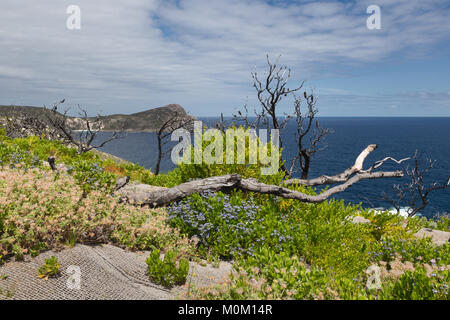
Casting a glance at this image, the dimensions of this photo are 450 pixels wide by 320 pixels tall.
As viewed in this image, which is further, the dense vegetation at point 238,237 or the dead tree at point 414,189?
the dead tree at point 414,189

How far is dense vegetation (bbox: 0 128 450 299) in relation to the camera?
14.6 feet

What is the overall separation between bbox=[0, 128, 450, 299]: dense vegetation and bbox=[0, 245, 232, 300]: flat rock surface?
10.2 inches

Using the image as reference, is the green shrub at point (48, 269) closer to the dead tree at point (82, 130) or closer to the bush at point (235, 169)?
the bush at point (235, 169)

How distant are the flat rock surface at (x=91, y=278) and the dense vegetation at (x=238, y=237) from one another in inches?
10.2

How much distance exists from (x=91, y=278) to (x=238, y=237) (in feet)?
10.3

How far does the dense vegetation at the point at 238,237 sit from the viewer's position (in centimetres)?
446

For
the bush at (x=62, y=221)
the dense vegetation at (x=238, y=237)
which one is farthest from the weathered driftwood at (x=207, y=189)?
the bush at (x=62, y=221)

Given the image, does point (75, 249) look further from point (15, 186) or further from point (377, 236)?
point (377, 236)

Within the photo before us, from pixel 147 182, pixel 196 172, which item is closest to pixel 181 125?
pixel 147 182

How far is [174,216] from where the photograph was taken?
7.23 m

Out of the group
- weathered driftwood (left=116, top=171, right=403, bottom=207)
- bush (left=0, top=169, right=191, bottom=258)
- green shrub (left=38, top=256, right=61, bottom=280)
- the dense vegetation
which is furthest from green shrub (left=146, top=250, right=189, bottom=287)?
weathered driftwood (left=116, top=171, right=403, bottom=207)
